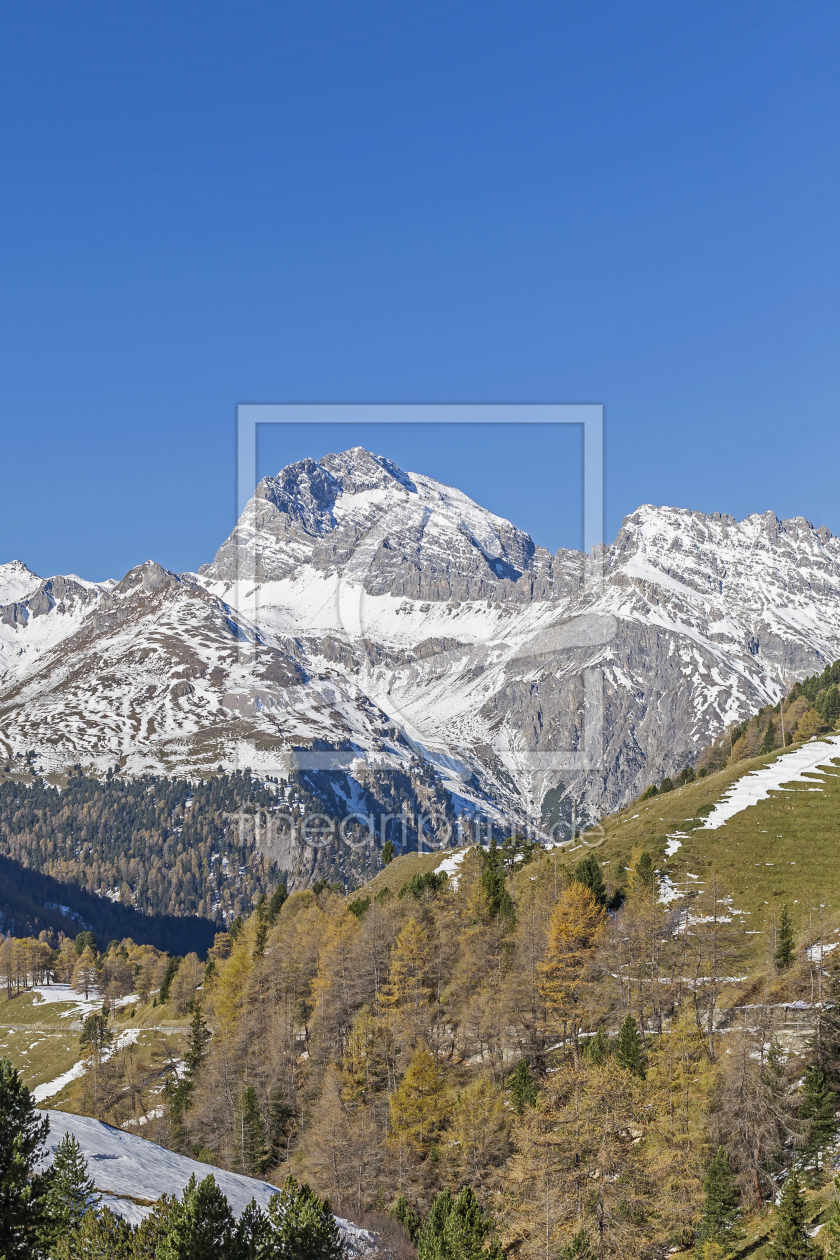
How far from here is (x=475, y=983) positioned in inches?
3519

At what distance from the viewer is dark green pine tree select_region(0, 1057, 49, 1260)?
3466 centimetres

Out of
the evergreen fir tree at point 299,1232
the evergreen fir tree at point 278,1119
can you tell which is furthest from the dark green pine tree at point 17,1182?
the evergreen fir tree at point 278,1119

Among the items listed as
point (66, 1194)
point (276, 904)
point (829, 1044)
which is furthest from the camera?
point (276, 904)

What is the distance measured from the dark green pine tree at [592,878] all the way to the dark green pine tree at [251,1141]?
125 ft

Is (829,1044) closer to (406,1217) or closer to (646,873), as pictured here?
(406,1217)

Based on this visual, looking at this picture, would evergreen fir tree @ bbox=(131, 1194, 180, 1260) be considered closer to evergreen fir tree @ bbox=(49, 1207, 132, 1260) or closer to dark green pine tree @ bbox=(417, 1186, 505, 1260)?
evergreen fir tree @ bbox=(49, 1207, 132, 1260)

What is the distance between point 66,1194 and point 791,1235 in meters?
33.3

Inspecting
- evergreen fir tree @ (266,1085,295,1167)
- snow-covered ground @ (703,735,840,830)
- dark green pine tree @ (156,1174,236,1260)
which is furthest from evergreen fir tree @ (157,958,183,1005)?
dark green pine tree @ (156,1174,236,1260)

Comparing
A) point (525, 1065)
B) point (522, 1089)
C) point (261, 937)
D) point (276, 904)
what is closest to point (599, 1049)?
point (522, 1089)

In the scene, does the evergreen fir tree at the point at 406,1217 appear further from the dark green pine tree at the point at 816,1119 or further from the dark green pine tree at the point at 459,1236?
the dark green pine tree at the point at 816,1119

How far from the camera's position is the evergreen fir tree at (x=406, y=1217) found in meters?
61.9

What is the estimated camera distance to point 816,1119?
51281 mm

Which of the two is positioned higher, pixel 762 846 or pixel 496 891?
pixel 762 846

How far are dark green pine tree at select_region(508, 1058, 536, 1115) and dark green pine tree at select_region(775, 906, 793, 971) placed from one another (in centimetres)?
2114
